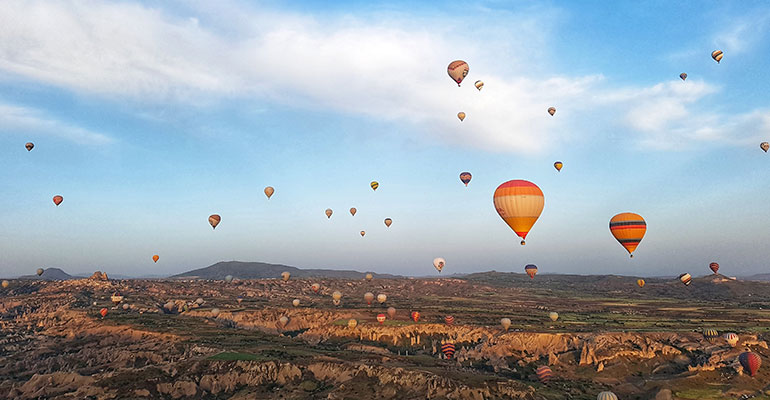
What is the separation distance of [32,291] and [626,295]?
203 metres

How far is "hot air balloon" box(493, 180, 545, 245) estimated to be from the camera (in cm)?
7056

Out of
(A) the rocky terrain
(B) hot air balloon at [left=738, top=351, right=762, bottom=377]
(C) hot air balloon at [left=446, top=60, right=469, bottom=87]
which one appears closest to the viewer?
(A) the rocky terrain

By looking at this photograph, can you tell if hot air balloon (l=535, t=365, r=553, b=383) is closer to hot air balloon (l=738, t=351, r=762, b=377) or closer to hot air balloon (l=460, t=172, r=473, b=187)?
hot air balloon (l=738, t=351, r=762, b=377)

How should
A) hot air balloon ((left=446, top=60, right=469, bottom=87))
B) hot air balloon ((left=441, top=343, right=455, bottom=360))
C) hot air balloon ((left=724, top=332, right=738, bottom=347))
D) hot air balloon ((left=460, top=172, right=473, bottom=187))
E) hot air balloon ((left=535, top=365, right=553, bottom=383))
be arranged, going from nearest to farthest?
hot air balloon ((left=535, top=365, right=553, bottom=383)), hot air balloon ((left=724, top=332, right=738, bottom=347)), hot air balloon ((left=441, top=343, right=455, bottom=360)), hot air balloon ((left=446, top=60, right=469, bottom=87)), hot air balloon ((left=460, top=172, right=473, bottom=187))

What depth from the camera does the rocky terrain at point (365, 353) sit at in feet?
179

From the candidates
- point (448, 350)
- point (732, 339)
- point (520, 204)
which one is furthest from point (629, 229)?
point (448, 350)

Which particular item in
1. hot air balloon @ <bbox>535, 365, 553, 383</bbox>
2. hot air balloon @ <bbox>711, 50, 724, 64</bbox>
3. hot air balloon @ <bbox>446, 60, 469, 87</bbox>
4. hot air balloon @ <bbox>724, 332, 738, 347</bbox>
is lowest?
hot air balloon @ <bbox>535, 365, 553, 383</bbox>

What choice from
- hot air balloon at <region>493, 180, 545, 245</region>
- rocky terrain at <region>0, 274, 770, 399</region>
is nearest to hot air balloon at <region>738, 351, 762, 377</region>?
rocky terrain at <region>0, 274, 770, 399</region>

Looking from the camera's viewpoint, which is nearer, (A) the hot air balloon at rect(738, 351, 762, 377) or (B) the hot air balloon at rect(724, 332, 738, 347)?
(A) the hot air balloon at rect(738, 351, 762, 377)

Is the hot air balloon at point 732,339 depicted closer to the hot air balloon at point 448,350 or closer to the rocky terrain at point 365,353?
the rocky terrain at point 365,353

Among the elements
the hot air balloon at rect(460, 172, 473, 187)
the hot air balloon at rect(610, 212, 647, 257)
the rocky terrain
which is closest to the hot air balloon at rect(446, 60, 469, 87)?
the hot air balloon at rect(460, 172, 473, 187)

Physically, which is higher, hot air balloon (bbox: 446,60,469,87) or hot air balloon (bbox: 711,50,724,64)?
hot air balloon (bbox: 711,50,724,64)

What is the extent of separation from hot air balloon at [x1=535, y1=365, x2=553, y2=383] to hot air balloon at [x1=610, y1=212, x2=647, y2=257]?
30.1 meters

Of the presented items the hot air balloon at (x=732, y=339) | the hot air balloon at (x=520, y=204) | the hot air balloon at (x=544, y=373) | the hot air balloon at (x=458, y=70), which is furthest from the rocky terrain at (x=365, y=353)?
the hot air balloon at (x=458, y=70)
